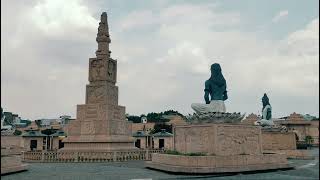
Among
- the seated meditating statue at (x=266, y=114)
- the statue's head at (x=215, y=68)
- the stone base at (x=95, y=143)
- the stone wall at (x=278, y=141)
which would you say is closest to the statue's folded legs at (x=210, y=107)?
the statue's head at (x=215, y=68)

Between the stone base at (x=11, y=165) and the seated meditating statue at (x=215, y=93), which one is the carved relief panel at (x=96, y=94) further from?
the seated meditating statue at (x=215, y=93)

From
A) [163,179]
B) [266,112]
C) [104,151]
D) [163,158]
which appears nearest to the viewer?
[163,179]

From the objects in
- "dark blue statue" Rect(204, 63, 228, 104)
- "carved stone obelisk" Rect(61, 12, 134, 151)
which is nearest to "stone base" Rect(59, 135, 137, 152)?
"carved stone obelisk" Rect(61, 12, 134, 151)

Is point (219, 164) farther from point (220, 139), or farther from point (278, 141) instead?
point (278, 141)

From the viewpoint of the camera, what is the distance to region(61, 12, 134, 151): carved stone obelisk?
2583 centimetres

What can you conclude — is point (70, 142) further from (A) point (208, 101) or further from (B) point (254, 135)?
(B) point (254, 135)

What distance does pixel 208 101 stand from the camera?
1741 centimetres

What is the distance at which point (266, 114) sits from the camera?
93.4ft

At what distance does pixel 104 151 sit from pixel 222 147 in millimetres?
11581

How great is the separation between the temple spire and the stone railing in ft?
27.5

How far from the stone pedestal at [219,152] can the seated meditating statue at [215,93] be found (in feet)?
3.93

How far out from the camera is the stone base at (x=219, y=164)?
1429 centimetres

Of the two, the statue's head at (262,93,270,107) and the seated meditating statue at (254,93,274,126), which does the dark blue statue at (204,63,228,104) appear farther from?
the statue's head at (262,93,270,107)

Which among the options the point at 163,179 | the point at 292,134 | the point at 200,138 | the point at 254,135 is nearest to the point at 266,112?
the point at 292,134
